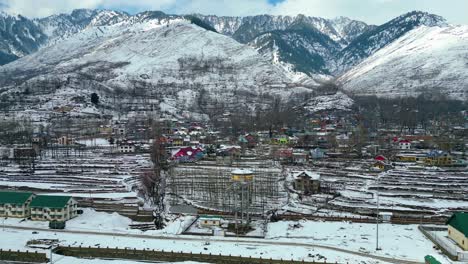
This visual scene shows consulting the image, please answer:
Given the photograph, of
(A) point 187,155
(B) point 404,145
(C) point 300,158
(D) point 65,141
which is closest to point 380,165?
(C) point 300,158

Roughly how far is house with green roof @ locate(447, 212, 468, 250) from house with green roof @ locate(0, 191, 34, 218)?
871 inches

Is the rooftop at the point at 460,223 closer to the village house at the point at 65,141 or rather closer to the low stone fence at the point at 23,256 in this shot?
the low stone fence at the point at 23,256

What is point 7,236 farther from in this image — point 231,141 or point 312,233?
point 231,141

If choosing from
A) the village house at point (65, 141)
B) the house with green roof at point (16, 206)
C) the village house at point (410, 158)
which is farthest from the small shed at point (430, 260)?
the village house at point (65, 141)

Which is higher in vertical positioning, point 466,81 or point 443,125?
point 466,81

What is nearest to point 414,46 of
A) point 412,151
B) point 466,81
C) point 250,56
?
point 466,81

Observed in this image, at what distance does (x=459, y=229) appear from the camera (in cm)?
2047

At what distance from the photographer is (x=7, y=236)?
22000 millimetres

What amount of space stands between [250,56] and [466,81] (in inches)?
2373

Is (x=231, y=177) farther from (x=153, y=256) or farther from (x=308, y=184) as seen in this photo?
(x=308, y=184)

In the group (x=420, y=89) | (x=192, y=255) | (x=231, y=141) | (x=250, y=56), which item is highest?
(x=250, y=56)

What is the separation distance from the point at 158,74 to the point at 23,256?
105715 mm

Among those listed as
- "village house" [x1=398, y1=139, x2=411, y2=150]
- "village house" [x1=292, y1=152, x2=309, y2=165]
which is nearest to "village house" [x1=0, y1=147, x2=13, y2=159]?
"village house" [x1=292, y1=152, x2=309, y2=165]

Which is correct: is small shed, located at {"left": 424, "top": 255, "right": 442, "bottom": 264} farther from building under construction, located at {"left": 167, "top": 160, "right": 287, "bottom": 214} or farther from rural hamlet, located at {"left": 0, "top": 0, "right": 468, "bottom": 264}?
building under construction, located at {"left": 167, "top": 160, "right": 287, "bottom": 214}
